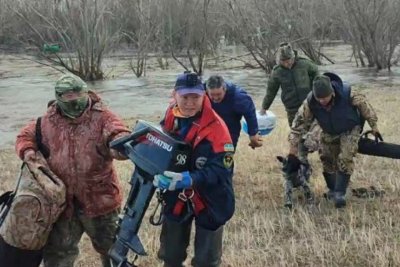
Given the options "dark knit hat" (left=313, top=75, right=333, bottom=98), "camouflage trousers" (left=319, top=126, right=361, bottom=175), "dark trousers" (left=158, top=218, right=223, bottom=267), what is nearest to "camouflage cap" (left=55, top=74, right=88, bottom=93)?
"dark trousers" (left=158, top=218, right=223, bottom=267)

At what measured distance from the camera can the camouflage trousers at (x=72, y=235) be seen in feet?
13.6

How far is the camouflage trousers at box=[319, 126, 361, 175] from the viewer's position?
20.3 ft

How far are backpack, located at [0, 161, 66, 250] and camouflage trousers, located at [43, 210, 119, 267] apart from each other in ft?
0.45

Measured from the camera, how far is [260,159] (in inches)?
344

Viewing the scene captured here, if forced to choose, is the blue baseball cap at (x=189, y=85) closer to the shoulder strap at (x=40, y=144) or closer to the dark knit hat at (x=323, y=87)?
the shoulder strap at (x=40, y=144)

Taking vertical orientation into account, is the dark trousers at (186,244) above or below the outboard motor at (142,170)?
below

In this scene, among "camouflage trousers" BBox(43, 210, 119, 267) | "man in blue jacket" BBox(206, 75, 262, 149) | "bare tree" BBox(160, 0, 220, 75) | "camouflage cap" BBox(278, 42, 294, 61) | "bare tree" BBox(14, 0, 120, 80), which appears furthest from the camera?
"bare tree" BBox(160, 0, 220, 75)

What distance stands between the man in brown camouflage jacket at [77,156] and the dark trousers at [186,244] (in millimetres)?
447

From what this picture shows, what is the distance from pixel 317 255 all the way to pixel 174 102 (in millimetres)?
1645

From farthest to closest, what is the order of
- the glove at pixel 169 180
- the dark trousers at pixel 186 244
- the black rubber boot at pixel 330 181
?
1. the black rubber boot at pixel 330 181
2. the dark trousers at pixel 186 244
3. the glove at pixel 169 180

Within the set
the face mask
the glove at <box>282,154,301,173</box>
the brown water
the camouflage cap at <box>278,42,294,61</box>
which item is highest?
the face mask

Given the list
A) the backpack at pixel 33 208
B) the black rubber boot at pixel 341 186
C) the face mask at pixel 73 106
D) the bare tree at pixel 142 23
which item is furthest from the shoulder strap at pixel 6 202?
the bare tree at pixel 142 23

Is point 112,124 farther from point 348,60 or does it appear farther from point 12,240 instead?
point 348,60

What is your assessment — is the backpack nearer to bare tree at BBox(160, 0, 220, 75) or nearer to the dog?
the dog
